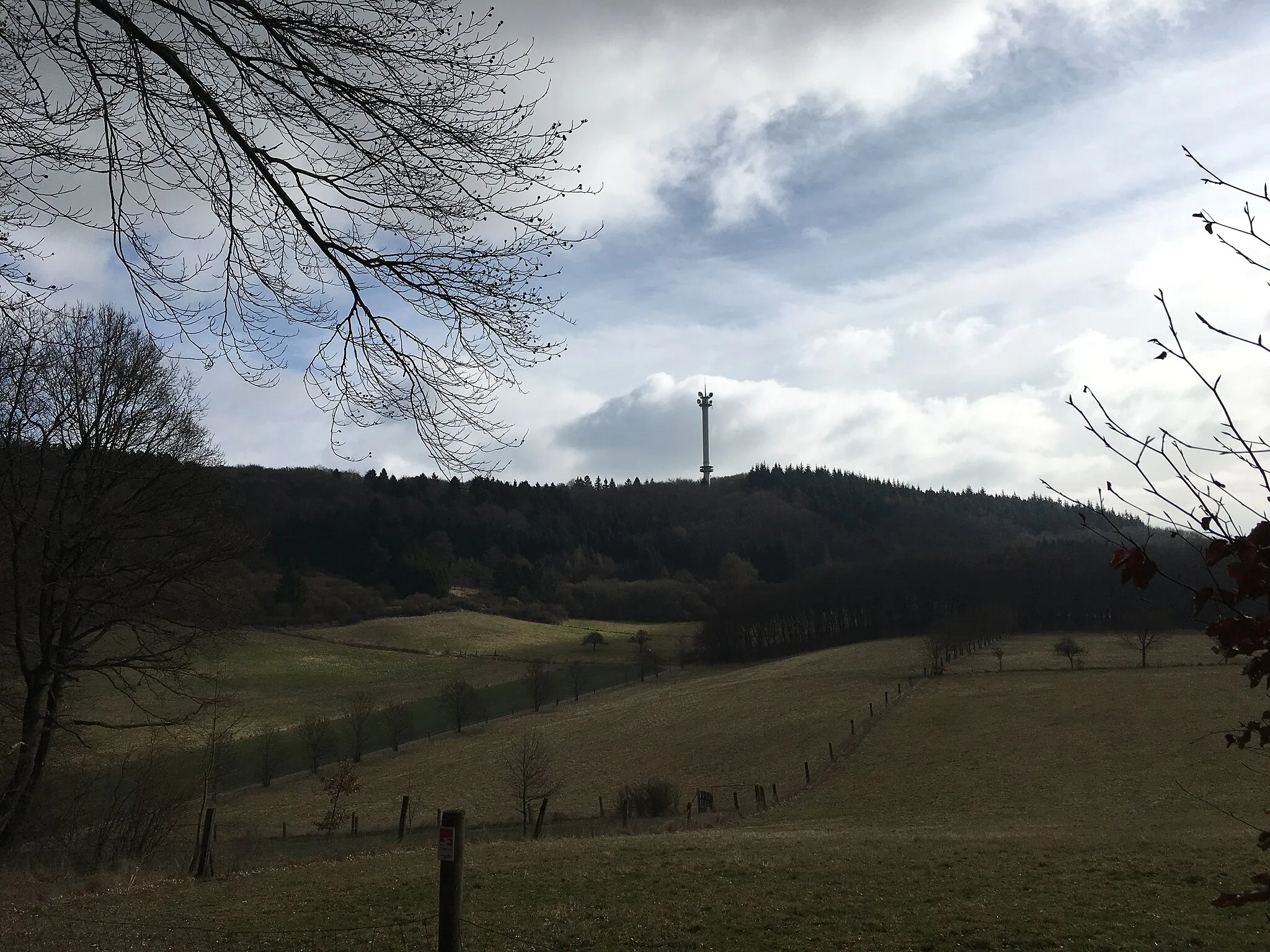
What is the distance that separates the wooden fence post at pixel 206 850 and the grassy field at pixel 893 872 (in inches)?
→ 23.1

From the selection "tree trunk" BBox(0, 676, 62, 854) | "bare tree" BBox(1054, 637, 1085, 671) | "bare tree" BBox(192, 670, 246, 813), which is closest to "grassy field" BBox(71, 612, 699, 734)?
"bare tree" BBox(192, 670, 246, 813)

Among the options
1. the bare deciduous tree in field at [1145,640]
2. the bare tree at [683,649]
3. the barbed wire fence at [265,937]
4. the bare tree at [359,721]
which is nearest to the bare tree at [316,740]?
the bare tree at [359,721]

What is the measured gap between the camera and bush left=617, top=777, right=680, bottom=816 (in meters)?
28.5

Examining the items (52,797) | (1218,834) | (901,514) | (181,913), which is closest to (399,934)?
(181,913)

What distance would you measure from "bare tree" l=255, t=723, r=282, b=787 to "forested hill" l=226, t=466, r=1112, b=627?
1454 inches


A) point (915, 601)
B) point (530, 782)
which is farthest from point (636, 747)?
point (915, 601)

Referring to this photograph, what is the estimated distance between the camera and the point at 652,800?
28766 millimetres

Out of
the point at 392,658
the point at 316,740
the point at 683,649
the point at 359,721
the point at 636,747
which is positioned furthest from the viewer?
the point at 683,649

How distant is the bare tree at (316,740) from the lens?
4850cm

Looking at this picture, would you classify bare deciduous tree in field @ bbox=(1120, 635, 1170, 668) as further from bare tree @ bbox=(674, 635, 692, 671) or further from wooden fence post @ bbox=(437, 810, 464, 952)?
wooden fence post @ bbox=(437, 810, 464, 952)

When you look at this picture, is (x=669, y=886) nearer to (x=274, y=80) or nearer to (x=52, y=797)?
(x=274, y=80)

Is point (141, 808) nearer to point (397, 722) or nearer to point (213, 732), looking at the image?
point (213, 732)

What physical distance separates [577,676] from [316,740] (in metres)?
24.3

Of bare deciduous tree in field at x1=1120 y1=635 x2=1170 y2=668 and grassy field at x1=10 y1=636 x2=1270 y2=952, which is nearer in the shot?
grassy field at x1=10 y1=636 x2=1270 y2=952
